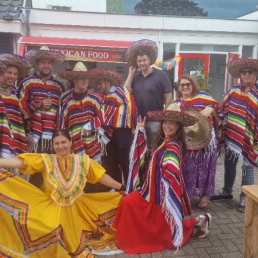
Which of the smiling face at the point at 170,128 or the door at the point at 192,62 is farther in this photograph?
the door at the point at 192,62

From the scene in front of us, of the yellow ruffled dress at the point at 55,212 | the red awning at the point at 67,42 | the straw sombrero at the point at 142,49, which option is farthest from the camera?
the red awning at the point at 67,42

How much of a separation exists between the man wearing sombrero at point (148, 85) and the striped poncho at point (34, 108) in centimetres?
100

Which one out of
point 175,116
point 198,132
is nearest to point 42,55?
point 175,116

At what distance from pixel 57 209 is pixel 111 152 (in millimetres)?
1458

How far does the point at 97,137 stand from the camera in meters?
3.94

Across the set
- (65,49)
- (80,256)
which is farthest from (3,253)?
Answer: (65,49)

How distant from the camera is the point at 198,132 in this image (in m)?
3.82

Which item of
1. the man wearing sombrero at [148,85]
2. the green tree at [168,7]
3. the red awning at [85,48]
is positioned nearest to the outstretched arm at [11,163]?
the man wearing sombrero at [148,85]

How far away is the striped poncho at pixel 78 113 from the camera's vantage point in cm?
376

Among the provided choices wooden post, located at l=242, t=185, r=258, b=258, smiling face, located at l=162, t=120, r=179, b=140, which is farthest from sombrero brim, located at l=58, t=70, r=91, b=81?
wooden post, located at l=242, t=185, r=258, b=258

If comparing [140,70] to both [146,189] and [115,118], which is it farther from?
[146,189]

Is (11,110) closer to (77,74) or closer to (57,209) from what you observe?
(77,74)

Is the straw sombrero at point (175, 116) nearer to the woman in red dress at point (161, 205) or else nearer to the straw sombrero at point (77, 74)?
the woman in red dress at point (161, 205)

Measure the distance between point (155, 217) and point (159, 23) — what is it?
28.2ft
